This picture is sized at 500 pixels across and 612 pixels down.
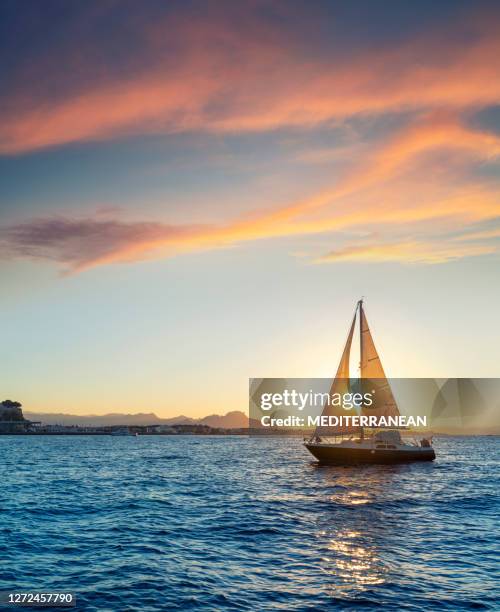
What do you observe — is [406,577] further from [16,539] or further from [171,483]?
[171,483]

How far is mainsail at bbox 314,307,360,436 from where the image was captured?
7450 centimetres

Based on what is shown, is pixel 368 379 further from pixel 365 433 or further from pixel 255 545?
pixel 255 545

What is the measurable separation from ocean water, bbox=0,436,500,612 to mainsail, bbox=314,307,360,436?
61.7ft

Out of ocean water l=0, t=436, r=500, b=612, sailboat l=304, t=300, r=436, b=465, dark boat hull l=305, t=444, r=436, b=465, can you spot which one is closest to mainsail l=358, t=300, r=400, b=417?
sailboat l=304, t=300, r=436, b=465

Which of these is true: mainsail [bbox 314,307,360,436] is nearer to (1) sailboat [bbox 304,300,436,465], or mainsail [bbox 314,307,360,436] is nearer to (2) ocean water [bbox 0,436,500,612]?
(1) sailboat [bbox 304,300,436,465]

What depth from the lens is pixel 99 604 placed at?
774 inches

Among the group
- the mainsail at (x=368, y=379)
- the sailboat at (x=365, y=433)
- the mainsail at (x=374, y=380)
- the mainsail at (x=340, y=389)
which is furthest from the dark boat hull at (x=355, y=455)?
the mainsail at (x=374, y=380)

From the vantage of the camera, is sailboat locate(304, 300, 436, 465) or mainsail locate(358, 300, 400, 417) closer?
sailboat locate(304, 300, 436, 465)

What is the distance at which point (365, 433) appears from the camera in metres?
76.9

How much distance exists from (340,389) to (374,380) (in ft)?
16.5

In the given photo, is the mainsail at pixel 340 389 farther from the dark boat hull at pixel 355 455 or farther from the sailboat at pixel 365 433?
the dark boat hull at pixel 355 455

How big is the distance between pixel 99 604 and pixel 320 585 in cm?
864

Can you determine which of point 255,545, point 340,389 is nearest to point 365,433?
point 340,389

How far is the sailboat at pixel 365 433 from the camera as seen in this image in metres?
70.5
